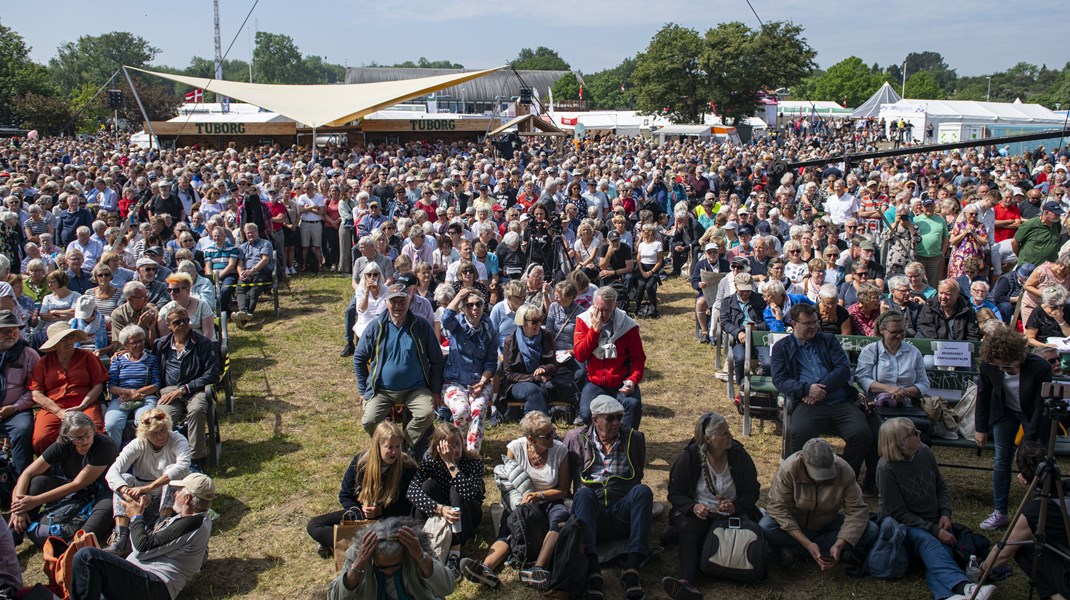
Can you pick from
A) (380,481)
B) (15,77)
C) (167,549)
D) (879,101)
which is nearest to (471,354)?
(380,481)

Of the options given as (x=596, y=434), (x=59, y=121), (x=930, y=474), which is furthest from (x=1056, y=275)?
(x=59, y=121)

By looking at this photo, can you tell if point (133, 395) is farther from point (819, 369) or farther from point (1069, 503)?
point (1069, 503)

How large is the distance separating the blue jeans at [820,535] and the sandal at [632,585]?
0.75 meters

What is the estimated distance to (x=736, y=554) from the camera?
4.30 m

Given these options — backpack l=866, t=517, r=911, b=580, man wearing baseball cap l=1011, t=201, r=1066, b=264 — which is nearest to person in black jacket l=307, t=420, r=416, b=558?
backpack l=866, t=517, r=911, b=580

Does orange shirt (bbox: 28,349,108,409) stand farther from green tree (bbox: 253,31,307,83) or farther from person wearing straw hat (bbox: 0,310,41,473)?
green tree (bbox: 253,31,307,83)

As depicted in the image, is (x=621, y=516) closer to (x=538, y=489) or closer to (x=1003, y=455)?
(x=538, y=489)

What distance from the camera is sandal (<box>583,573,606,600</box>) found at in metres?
4.16

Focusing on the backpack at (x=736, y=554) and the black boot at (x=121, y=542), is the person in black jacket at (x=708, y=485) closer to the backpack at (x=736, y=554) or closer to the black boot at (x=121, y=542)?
the backpack at (x=736, y=554)

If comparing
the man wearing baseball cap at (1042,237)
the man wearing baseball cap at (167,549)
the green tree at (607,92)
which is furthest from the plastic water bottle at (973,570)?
the green tree at (607,92)

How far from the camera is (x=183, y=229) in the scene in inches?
366

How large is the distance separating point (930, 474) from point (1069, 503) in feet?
2.23

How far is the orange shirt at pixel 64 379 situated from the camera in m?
5.43

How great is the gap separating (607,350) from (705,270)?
3.33 metres
